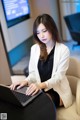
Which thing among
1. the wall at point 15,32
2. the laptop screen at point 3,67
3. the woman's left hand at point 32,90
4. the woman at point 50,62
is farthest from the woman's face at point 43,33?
the wall at point 15,32

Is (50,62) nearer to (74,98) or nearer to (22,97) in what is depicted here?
(74,98)

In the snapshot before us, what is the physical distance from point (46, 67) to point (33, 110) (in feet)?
1.85

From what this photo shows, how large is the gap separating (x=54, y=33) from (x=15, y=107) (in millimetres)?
657

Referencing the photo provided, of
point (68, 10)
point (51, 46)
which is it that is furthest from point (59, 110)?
point (68, 10)

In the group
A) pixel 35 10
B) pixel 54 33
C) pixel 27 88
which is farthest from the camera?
pixel 35 10

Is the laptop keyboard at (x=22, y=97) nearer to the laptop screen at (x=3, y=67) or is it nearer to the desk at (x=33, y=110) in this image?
the desk at (x=33, y=110)

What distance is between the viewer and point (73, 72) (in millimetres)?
1697

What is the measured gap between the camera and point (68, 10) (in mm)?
4703

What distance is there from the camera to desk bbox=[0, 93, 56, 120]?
40.6 inches

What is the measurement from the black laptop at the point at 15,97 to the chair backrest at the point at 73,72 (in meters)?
0.49

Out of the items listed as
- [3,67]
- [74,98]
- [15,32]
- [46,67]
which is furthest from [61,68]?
[15,32]

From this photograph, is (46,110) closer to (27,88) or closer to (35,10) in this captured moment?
(27,88)

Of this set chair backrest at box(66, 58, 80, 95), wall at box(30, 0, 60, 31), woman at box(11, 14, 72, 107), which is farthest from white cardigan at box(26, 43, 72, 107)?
wall at box(30, 0, 60, 31)

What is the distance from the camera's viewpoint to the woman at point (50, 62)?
4.95ft
